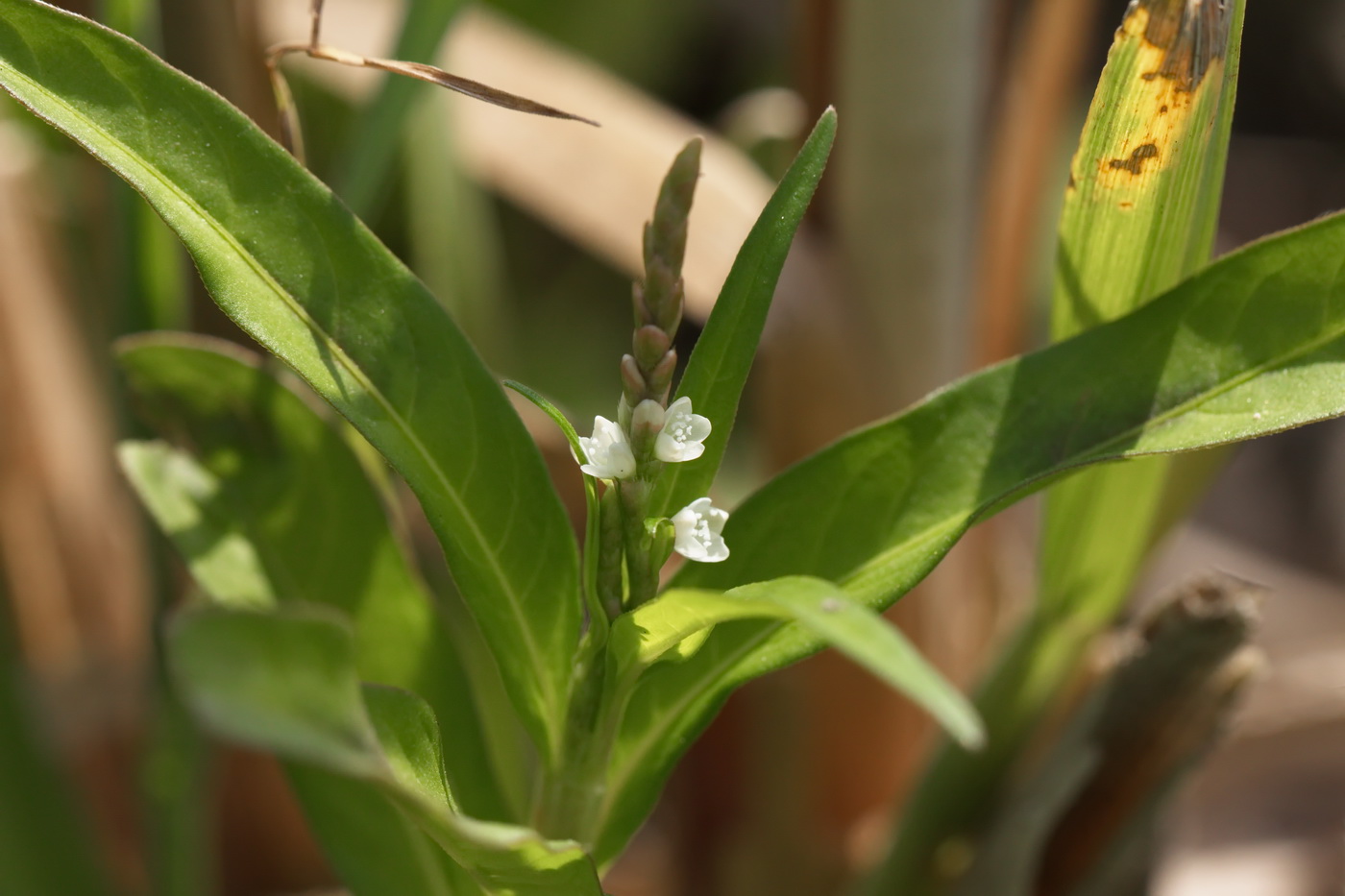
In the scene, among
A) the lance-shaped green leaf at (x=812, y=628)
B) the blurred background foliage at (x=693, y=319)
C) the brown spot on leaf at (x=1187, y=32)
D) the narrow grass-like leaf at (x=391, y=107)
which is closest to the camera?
the lance-shaped green leaf at (x=812, y=628)

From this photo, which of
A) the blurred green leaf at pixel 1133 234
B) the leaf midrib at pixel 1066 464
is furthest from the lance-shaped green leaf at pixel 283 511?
the blurred green leaf at pixel 1133 234

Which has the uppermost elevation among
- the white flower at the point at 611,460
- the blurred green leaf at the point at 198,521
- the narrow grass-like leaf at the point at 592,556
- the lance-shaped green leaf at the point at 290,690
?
the white flower at the point at 611,460

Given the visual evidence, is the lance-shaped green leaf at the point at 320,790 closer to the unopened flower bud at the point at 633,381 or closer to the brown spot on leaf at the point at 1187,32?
the unopened flower bud at the point at 633,381

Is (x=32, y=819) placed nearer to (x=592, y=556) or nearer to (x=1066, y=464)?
(x=592, y=556)

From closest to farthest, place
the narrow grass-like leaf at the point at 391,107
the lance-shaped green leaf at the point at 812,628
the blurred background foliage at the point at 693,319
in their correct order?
the lance-shaped green leaf at the point at 812,628
the narrow grass-like leaf at the point at 391,107
the blurred background foliage at the point at 693,319

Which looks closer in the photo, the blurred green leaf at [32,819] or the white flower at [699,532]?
the white flower at [699,532]

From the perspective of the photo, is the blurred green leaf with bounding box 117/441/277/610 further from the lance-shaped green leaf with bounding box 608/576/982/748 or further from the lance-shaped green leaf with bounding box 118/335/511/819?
the lance-shaped green leaf with bounding box 608/576/982/748

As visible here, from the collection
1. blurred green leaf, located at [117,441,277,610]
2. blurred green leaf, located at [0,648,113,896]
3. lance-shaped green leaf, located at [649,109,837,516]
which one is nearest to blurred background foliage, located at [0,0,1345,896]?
blurred green leaf, located at [0,648,113,896]

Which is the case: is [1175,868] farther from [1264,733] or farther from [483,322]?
[483,322]
